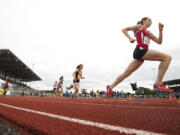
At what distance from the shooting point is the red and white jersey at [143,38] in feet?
10.5

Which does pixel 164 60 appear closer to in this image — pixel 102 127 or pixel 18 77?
pixel 102 127

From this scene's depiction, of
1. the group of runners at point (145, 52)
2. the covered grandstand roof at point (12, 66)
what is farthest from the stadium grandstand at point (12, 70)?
the group of runners at point (145, 52)

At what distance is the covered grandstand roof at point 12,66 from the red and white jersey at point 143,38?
3055 centimetres

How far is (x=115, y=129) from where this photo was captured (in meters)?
1.11

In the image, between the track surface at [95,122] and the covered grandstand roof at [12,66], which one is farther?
the covered grandstand roof at [12,66]

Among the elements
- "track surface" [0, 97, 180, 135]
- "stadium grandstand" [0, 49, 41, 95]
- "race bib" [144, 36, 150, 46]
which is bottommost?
"track surface" [0, 97, 180, 135]

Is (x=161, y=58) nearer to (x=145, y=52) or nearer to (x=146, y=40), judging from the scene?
(x=145, y=52)

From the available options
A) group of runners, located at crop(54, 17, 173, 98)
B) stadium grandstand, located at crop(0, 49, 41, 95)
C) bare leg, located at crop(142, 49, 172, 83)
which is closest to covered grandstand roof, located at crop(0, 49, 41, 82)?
stadium grandstand, located at crop(0, 49, 41, 95)

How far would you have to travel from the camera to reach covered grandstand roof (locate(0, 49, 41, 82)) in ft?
99.0

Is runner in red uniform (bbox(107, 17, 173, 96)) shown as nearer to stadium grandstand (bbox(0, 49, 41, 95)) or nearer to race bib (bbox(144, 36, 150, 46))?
race bib (bbox(144, 36, 150, 46))

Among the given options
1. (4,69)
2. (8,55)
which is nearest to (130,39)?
(8,55)

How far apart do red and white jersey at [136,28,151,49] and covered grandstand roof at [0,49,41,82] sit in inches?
1203

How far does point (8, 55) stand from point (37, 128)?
1335 inches

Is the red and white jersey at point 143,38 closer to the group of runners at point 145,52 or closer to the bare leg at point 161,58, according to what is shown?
the group of runners at point 145,52
